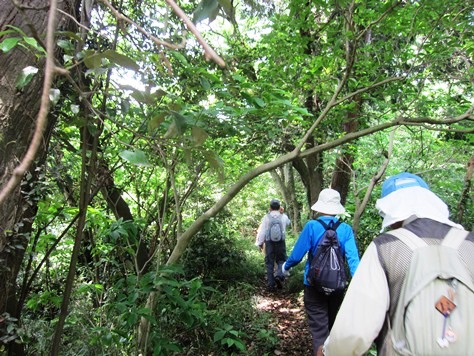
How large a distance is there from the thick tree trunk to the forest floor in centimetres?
333

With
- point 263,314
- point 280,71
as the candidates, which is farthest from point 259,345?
point 280,71

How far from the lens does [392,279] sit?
1445 mm

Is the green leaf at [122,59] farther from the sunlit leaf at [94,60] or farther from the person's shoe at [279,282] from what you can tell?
the person's shoe at [279,282]

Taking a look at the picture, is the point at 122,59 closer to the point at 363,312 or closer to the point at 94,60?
the point at 94,60

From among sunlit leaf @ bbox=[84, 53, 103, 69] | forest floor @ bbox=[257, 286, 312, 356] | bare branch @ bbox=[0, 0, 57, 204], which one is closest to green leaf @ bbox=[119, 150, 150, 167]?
sunlit leaf @ bbox=[84, 53, 103, 69]

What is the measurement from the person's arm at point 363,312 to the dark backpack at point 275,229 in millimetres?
5240

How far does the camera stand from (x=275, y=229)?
6738mm

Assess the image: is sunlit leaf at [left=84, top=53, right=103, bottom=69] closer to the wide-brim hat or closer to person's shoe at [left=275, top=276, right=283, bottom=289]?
the wide-brim hat

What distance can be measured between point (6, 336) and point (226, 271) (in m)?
5.10

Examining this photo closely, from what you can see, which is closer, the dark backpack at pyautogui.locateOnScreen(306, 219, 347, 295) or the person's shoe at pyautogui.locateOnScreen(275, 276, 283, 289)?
the dark backpack at pyautogui.locateOnScreen(306, 219, 347, 295)

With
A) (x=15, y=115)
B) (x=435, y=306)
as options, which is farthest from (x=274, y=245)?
(x=15, y=115)

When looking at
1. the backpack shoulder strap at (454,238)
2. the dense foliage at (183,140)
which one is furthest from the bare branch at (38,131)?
the backpack shoulder strap at (454,238)

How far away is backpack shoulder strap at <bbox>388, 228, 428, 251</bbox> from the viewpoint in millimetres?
1438

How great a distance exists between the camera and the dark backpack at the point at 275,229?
6.74 m
